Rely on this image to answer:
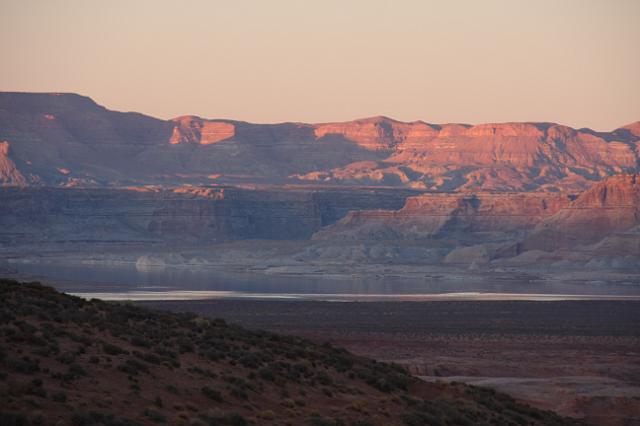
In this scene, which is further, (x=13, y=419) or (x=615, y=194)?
(x=615, y=194)

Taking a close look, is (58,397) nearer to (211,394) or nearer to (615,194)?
(211,394)

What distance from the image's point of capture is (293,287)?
121 metres

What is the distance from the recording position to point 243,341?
34062 millimetres

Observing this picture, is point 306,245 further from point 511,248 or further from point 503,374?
point 503,374

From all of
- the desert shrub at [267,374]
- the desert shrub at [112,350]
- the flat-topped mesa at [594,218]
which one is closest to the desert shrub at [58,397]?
the desert shrub at [112,350]

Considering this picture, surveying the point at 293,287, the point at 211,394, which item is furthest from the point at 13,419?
the point at 293,287

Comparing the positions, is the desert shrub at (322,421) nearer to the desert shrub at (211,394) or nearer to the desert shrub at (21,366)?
the desert shrub at (211,394)

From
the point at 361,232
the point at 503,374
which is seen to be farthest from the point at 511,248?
the point at 503,374

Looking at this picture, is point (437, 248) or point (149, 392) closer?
point (149, 392)

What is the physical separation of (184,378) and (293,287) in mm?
92254

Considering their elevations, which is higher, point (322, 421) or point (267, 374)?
point (267, 374)

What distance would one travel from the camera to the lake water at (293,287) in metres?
103

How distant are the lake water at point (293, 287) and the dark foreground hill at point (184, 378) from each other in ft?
197

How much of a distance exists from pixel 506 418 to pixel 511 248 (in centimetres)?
13721
